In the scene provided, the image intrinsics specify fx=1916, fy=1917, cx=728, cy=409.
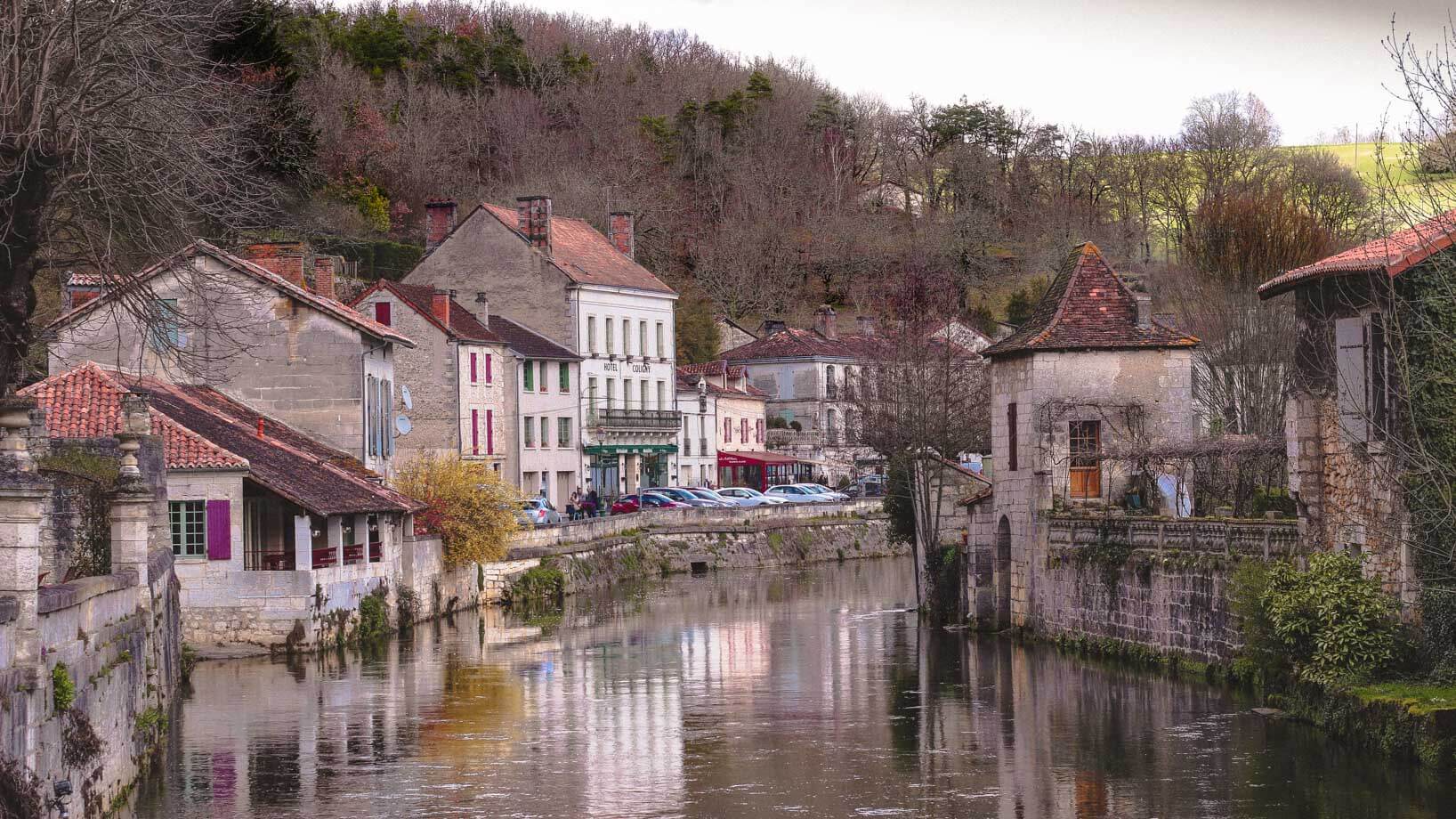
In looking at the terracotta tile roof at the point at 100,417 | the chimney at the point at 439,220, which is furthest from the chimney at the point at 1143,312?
the chimney at the point at 439,220

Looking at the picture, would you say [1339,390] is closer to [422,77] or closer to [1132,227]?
[1132,227]

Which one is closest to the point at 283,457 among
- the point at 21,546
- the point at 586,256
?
the point at 21,546

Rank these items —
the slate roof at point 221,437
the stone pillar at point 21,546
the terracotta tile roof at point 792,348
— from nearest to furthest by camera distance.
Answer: the stone pillar at point 21,546 → the slate roof at point 221,437 → the terracotta tile roof at point 792,348

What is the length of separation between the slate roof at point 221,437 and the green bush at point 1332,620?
59.1 feet

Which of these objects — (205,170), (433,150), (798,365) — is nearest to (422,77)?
(433,150)

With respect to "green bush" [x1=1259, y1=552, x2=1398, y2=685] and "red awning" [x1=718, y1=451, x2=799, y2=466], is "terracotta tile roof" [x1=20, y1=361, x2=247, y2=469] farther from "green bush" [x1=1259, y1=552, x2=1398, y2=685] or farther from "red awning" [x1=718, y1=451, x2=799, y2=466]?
"red awning" [x1=718, y1=451, x2=799, y2=466]

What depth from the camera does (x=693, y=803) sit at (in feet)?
71.3

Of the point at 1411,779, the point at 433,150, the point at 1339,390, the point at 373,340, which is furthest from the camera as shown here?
the point at 433,150

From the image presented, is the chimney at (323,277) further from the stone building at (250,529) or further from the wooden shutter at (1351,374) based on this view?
the wooden shutter at (1351,374)

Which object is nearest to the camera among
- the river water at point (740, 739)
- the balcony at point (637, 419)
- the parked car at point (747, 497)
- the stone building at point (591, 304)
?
the river water at point (740, 739)

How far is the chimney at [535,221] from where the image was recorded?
235 feet

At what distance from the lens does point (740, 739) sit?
1056 inches

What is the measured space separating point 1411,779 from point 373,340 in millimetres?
29277

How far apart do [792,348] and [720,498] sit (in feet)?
64.6
